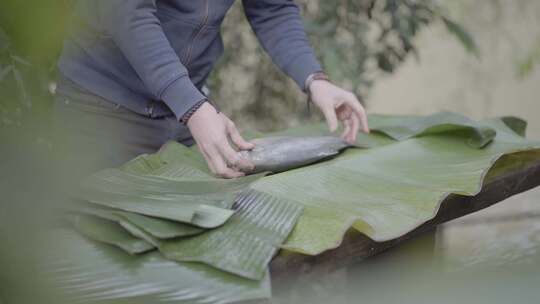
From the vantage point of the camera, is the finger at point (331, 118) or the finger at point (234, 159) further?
the finger at point (331, 118)

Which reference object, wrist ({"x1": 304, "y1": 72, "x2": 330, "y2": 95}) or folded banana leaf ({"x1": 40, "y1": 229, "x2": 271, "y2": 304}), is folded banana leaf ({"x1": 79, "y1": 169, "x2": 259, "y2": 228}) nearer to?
folded banana leaf ({"x1": 40, "y1": 229, "x2": 271, "y2": 304})

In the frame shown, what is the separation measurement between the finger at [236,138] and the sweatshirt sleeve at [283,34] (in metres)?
0.42

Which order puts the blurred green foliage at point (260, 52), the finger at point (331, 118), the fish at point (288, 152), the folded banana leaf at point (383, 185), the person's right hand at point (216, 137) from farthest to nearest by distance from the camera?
the finger at point (331, 118) < the fish at point (288, 152) < the person's right hand at point (216, 137) < the folded banana leaf at point (383, 185) < the blurred green foliage at point (260, 52)

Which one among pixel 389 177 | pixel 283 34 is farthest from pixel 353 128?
pixel 283 34

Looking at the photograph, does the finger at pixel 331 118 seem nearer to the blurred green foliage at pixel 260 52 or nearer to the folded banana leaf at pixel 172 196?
the folded banana leaf at pixel 172 196

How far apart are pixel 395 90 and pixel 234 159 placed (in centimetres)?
486

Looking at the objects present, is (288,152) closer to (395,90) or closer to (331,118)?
(331,118)

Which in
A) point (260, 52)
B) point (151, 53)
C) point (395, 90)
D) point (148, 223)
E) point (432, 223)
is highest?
point (151, 53)

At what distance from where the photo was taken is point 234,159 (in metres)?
1.64

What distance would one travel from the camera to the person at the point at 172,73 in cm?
165

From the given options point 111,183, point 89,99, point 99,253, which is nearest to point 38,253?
point 99,253

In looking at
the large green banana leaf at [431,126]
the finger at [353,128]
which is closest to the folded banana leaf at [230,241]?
the finger at [353,128]

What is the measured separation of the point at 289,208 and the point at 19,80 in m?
0.72

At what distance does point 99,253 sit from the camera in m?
1.23
